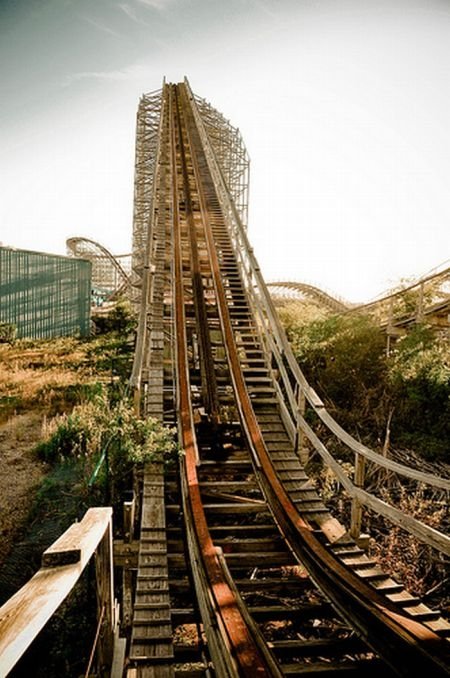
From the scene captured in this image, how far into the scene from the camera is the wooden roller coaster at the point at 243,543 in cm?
251

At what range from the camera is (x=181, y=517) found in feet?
14.2

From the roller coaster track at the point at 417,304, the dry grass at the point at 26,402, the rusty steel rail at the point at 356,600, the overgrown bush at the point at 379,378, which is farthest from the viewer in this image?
the roller coaster track at the point at 417,304

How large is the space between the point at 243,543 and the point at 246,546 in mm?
37

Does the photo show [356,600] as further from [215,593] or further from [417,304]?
[417,304]

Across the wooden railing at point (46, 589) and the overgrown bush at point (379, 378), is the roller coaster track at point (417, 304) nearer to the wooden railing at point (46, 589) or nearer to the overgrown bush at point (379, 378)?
the overgrown bush at point (379, 378)

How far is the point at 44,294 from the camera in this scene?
1748cm

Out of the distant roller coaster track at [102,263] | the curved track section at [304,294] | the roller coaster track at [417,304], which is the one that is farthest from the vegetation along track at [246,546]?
the distant roller coaster track at [102,263]

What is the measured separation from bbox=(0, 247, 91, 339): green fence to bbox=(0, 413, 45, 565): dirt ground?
366 inches

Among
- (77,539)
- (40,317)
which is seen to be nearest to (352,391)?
(77,539)

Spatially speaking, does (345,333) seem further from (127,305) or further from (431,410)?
(127,305)

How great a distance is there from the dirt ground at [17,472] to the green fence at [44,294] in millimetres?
9302

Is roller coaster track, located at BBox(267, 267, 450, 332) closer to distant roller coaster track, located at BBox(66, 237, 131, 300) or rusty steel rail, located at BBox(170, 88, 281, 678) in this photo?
rusty steel rail, located at BBox(170, 88, 281, 678)

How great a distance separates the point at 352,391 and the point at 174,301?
3.98 metres

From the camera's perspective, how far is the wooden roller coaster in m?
2.51
